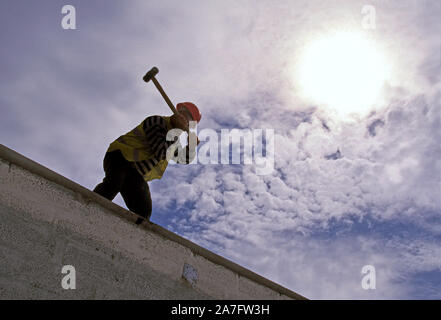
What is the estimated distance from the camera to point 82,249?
2721 mm

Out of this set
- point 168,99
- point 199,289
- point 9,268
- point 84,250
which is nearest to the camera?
point 9,268

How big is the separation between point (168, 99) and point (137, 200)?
164 centimetres

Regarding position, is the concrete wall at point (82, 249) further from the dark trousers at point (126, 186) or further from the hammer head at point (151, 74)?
the hammer head at point (151, 74)

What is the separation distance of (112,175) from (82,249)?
3.81ft

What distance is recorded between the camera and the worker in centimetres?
374

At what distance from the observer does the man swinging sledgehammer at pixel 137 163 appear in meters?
3.74

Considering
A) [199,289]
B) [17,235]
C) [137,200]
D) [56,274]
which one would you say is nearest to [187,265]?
[199,289]

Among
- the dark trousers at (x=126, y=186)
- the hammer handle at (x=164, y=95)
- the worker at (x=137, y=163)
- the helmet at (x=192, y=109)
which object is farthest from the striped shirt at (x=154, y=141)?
the hammer handle at (x=164, y=95)

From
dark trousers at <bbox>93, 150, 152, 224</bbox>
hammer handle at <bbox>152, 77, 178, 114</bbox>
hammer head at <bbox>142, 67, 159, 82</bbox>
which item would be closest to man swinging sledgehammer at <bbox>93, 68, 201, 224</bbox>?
dark trousers at <bbox>93, 150, 152, 224</bbox>

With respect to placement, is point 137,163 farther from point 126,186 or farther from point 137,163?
point 126,186

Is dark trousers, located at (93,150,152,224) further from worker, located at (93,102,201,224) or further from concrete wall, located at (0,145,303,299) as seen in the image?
concrete wall, located at (0,145,303,299)

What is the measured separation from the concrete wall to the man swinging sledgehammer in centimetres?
65

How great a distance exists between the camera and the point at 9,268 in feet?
7.80
